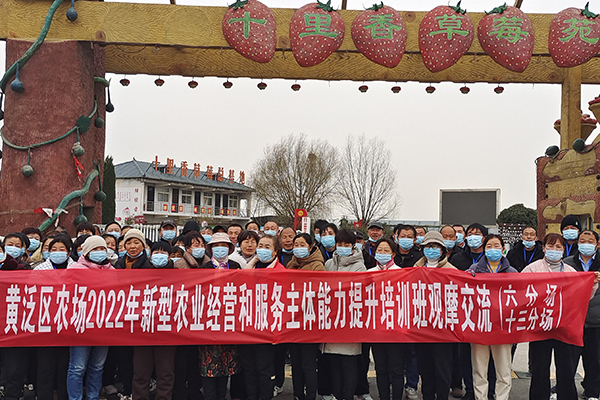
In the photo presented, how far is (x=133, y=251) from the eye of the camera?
15.1 feet

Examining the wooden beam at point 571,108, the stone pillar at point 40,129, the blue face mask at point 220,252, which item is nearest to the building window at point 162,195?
the stone pillar at point 40,129

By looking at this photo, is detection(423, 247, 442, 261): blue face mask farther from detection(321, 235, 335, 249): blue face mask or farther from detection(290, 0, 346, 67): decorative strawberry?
detection(290, 0, 346, 67): decorative strawberry

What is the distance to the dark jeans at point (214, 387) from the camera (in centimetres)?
421

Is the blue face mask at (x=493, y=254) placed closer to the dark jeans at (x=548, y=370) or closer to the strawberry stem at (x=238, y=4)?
the dark jeans at (x=548, y=370)

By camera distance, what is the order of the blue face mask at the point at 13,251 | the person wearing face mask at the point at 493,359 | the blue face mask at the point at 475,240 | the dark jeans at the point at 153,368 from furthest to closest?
the blue face mask at the point at 475,240, the blue face mask at the point at 13,251, the person wearing face mask at the point at 493,359, the dark jeans at the point at 153,368

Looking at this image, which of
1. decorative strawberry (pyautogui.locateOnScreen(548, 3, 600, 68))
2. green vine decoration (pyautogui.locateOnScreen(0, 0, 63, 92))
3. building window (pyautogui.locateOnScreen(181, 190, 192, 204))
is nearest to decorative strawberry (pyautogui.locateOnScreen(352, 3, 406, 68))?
decorative strawberry (pyautogui.locateOnScreen(548, 3, 600, 68))

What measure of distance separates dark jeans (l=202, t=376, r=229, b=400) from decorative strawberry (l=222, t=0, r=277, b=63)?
4.76 m

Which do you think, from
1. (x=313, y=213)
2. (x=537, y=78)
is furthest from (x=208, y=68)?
(x=313, y=213)

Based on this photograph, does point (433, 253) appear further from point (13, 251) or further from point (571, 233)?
point (13, 251)

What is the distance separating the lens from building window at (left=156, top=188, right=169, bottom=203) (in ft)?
140

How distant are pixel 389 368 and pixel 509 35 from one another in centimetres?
552

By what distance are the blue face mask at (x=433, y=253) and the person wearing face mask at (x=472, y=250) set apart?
65 centimetres

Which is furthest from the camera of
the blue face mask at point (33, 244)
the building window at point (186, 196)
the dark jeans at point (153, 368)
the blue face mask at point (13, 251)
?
the building window at point (186, 196)

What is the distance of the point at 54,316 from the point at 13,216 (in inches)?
155
